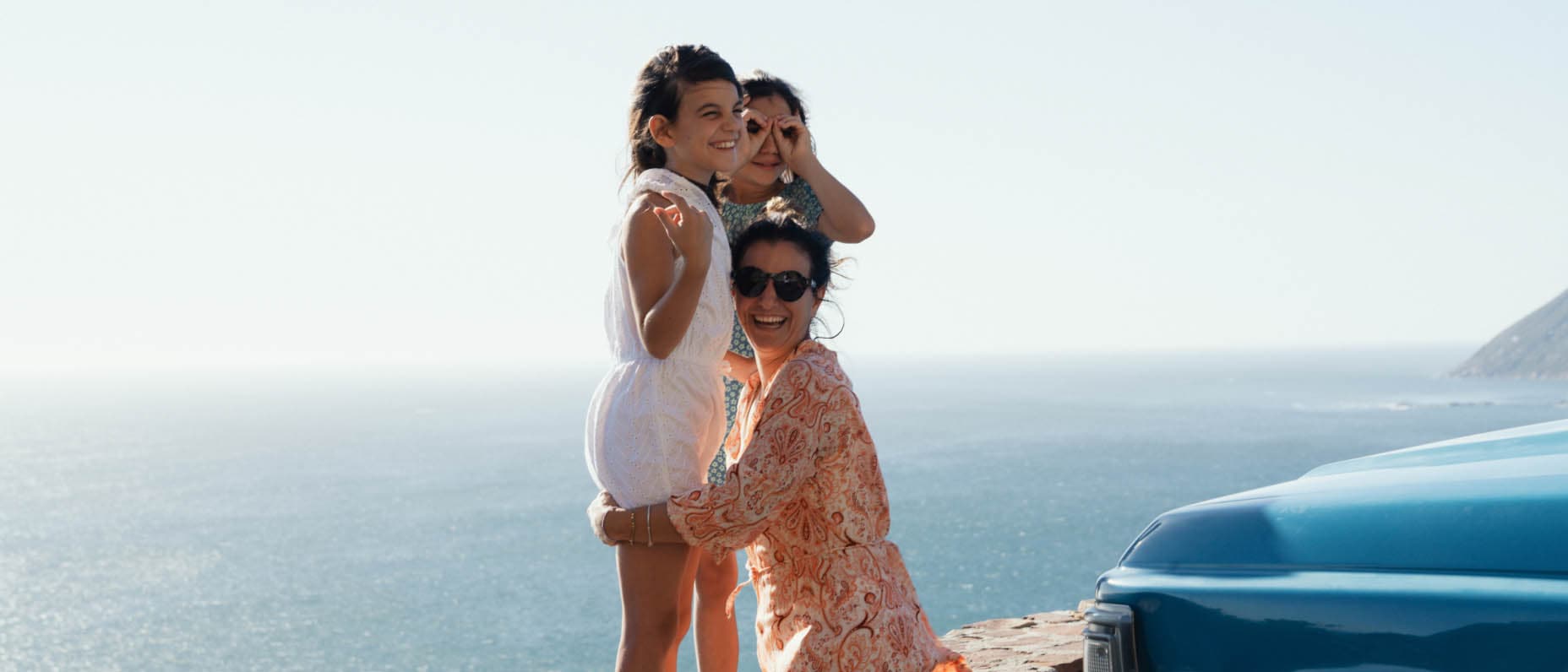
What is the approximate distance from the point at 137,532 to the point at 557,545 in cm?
3677

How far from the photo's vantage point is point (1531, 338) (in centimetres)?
18650

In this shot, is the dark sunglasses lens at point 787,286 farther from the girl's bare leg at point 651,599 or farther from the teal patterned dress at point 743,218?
the girl's bare leg at point 651,599

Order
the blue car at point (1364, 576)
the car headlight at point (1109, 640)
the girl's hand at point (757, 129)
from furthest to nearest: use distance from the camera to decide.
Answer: the girl's hand at point (757, 129)
the car headlight at point (1109, 640)
the blue car at point (1364, 576)

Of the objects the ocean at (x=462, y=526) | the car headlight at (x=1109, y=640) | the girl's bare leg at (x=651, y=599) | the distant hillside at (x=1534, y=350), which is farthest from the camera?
the distant hillside at (x=1534, y=350)

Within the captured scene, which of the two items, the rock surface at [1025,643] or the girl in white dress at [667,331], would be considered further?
the rock surface at [1025,643]

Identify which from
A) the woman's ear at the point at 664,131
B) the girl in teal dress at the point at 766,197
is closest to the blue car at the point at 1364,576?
the girl in teal dress at the point at 766,197

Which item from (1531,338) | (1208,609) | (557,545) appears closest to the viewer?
(1208,609)

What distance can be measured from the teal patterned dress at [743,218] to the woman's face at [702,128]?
0.32 meters

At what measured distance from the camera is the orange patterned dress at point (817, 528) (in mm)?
2834

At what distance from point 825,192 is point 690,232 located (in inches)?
30.4

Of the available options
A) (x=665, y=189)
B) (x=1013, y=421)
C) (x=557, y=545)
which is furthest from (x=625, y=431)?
(x=1013, y=421)

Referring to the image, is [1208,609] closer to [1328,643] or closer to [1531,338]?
[1328,643]

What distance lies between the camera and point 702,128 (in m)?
3.02

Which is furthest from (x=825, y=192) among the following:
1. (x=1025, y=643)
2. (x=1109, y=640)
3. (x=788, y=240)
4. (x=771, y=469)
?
(x=1025, y=643)
